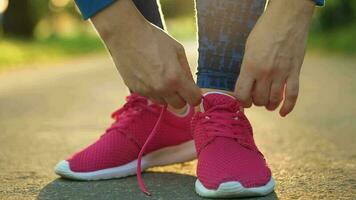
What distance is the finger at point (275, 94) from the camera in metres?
1.40

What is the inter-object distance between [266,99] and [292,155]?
688 millimetres

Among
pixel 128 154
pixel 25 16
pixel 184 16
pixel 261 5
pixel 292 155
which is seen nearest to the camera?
pixel 261 5

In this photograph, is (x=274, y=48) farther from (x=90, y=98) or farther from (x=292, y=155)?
(x=90, y=98)

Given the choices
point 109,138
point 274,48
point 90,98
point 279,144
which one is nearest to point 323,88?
point 90,98

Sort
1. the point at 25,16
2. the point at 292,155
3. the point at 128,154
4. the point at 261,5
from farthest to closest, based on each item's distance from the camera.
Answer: the point at 25,16 < the point at 292,155 < the point at 128,154 < the point at 261,5

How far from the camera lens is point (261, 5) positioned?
5.16ft

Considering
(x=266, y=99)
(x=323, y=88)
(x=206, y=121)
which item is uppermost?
(x=266, y=99)

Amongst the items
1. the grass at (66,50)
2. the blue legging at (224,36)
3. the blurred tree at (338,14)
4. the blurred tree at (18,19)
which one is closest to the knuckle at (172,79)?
the blue legging at (224,36)

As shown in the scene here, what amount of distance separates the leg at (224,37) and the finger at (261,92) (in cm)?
16

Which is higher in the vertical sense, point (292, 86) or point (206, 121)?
point (292, 86)

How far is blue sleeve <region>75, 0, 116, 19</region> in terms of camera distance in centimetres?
134

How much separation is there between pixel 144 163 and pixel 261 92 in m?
0.52

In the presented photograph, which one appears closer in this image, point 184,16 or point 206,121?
point 206,121

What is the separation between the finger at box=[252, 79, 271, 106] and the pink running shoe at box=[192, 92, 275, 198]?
12 centimetres
